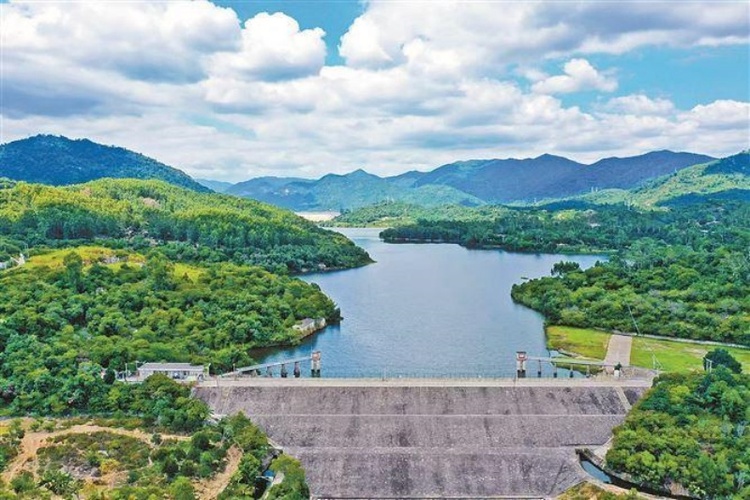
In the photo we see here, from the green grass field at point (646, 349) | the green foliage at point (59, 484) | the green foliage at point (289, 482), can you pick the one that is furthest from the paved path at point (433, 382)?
the green foliage at point (59, 484)

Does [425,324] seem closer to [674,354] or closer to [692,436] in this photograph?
[674,354]

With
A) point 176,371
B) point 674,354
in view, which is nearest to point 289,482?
point 176,371

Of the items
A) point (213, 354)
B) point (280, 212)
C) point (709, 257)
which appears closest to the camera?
point (213, 354)

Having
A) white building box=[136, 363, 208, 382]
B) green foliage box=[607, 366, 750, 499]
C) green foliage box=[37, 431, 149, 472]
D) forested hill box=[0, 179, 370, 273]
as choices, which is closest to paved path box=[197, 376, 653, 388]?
white building box=[136, 363, 208, 382]

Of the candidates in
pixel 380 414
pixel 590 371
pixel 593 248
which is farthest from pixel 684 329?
pixel 593 248

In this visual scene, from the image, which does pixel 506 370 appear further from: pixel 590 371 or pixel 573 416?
pixel 573 416

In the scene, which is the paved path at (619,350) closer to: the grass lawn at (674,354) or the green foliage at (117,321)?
the grass lawn at (674,354)
